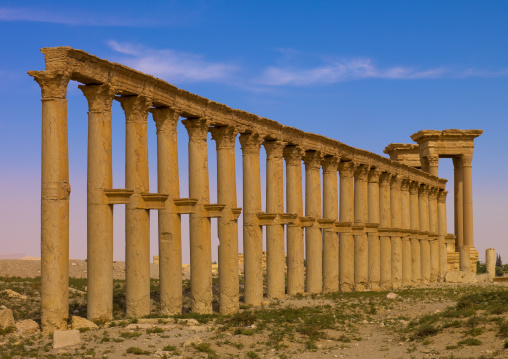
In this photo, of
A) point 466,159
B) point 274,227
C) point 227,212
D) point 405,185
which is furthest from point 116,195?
point 466,159

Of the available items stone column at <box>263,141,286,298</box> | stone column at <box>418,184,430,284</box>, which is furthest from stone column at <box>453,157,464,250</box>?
stone column at <box>263,141,286,298</box>

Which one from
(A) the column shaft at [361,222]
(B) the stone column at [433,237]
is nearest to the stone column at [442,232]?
(B) the stone column at [433,237]

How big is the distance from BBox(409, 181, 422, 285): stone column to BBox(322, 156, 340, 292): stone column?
1425 cm

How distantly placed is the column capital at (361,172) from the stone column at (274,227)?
11.2 m

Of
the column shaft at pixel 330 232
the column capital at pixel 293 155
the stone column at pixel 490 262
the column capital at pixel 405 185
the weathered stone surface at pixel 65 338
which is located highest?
the column capital at pixel 293 155

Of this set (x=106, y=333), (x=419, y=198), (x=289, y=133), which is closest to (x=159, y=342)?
(x=106, y=333)

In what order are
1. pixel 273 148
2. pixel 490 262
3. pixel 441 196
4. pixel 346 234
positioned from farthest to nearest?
pixel 490 262 < pixel 441 196 < pixel 346 234 < pixel 273 148

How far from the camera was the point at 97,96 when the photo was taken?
2858 cm

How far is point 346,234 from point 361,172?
5246 mm

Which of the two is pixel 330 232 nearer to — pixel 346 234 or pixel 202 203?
pixel 346 234

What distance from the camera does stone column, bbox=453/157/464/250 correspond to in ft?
245

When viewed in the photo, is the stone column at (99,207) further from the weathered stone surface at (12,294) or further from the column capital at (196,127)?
the weathered stone surface at (12,294)

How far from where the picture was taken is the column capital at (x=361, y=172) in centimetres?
5256

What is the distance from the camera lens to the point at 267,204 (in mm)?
41750
